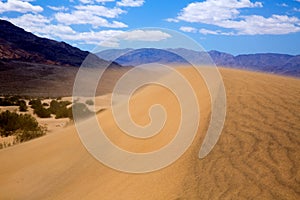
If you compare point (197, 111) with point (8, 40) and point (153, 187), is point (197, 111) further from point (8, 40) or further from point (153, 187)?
point (8, 40)

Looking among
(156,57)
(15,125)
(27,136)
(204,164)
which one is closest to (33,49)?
(156,57)

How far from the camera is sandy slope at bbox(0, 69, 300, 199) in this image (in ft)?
16.4

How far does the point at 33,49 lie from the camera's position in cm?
10069

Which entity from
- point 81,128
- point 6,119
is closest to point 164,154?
point 81,128

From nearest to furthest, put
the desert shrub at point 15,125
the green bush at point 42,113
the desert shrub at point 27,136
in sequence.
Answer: the desert shrub at point 27,136
the desert shrub at point 15,125
the green bush at point 42,113

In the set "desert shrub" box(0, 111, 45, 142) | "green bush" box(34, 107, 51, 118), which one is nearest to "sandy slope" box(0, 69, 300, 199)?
"desert shrub" box(0, 111, 45, 142)

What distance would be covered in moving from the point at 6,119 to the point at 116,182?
13103 millimetres

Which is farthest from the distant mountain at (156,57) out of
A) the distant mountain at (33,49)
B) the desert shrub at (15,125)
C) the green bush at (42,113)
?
the distant mountain at (33,49)

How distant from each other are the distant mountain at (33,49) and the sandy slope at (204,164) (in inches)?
3162

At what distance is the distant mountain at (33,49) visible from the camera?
9096 centimetres

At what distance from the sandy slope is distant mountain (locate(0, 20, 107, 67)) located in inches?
3162

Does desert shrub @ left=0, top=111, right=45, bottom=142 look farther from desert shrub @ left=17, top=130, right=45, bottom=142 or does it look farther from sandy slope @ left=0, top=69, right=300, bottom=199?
sandy slope @ left=0, top=69, right=300, bottom=199

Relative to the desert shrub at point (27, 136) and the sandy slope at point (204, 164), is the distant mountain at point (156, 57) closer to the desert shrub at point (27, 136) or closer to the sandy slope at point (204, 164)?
the sandy slope at point (204, 164)

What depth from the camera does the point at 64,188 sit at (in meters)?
6.80
